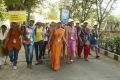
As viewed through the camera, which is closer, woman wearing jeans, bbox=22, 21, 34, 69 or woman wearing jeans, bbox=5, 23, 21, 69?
woman wearing jeans, bbox=5, 23, 21, 69

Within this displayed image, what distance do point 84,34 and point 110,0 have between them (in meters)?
8.54

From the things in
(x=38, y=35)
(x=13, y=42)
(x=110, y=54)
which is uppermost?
(x=38, y=35)

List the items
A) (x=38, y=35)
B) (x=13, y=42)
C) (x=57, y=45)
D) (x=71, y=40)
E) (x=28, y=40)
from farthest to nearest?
(x=71, y=40) → (x=38, y=35) → (x=57, y=45) → (x=28, y=40) → (x=13, y=42)

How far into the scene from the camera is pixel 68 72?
13547 millimetres

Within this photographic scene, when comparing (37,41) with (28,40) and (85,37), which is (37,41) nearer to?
(28,40)

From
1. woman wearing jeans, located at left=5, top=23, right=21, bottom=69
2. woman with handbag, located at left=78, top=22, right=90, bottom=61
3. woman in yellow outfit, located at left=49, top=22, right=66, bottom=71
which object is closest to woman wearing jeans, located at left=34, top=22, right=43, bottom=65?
woman in yellow outfit, located at left=49, top=22, right=66, bottom=71

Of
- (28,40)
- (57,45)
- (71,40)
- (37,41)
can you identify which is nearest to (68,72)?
(57,45)

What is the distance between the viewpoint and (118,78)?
1214 cm

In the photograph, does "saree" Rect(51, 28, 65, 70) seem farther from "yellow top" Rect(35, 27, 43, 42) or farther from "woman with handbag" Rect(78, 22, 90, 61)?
"woman with handbag" Rect(78, 22, 90, 61)

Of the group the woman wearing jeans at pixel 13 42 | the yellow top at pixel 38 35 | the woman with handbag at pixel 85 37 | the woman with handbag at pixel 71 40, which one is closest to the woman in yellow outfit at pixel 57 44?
the yellow top at pixel 38 35

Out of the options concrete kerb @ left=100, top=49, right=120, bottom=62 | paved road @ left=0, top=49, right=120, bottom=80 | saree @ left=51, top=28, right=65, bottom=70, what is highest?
saree @ left=51, top=28, right=65, bottom=70

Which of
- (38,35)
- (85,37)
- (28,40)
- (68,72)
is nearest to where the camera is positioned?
(68,72)

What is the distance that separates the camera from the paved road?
12336mm

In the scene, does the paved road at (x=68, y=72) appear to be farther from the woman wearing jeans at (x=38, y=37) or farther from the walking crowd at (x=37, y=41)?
the woman wearing jeans at (x=38, y=37)
